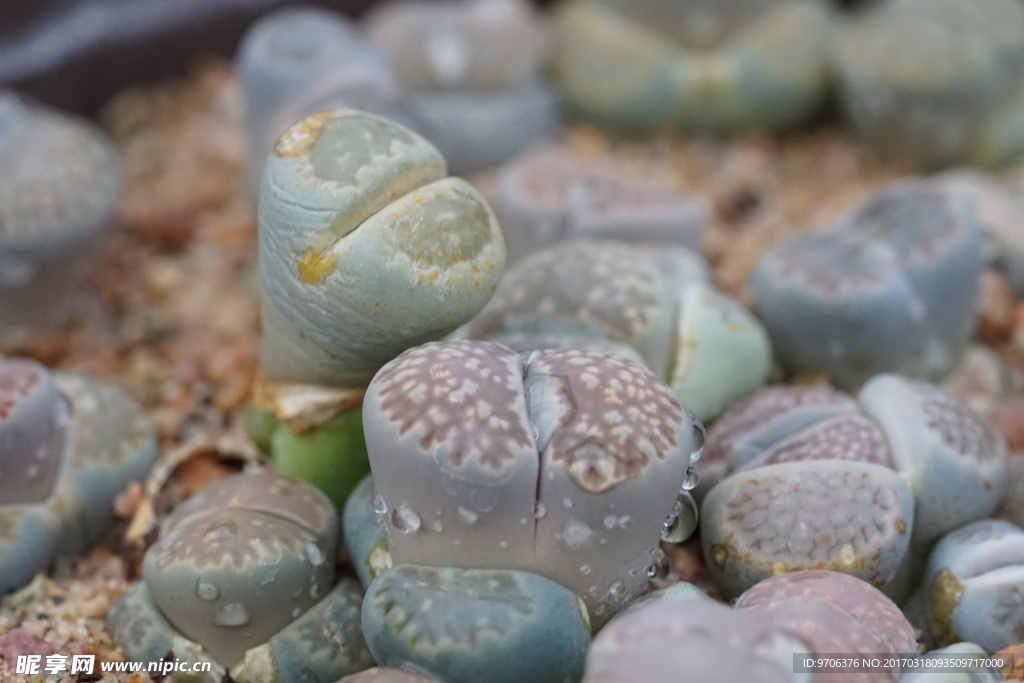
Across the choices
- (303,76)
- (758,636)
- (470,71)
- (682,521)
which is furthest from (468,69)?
(758,636)

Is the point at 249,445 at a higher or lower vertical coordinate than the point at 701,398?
lower

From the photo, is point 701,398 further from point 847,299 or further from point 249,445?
point 249,445

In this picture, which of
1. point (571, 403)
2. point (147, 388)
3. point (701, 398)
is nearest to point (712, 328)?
point (701, 398)

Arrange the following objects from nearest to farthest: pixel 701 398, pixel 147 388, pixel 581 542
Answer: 1. pixel 581 542
2. pixel 701 398
3. pixel 147 388

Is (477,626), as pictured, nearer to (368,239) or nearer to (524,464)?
(524,464)

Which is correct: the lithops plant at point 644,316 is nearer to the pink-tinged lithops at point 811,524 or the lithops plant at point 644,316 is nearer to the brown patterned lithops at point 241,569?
the pink-tinged lithops at point 811,524

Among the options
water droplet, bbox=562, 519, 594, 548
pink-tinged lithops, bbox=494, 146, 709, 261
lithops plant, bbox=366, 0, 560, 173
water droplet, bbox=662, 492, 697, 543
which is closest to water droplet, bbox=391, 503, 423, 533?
water droplet, bbox=562, 519, 594, 548
